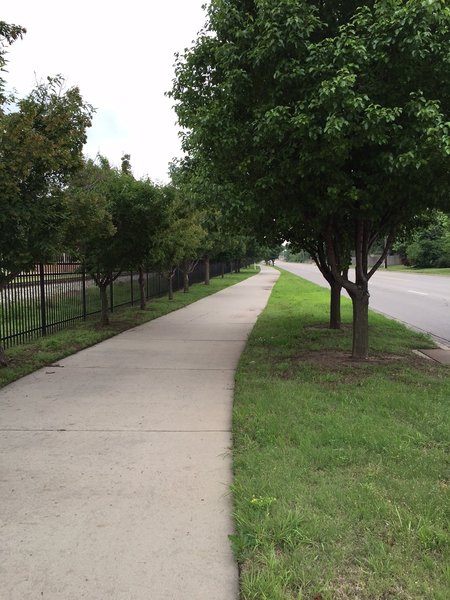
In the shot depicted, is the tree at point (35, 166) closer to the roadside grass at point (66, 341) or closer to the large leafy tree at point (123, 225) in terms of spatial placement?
the roadside grass at point (66, 341)

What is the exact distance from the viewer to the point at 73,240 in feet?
29.0

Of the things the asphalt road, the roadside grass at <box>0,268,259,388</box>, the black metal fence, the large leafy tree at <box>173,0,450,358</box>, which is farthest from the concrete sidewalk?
the asphalt road

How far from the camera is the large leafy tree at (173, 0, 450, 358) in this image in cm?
544

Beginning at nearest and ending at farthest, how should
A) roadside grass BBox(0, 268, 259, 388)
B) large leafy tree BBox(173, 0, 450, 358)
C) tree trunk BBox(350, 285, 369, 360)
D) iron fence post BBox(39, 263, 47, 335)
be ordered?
large leafy tree BBox(173, 0, 450, 358) → roadside grass BBox(0, 268, 259, 388) → tree trunk BBox(350, 285, 369, 360) → iron fence post BBox(39, 263, 47, 335)

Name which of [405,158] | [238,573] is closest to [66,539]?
[238,573]

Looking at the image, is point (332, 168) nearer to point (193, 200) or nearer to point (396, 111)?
point (396, 111)

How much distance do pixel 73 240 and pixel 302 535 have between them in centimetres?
700

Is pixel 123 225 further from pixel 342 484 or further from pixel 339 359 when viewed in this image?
pixel 342 484

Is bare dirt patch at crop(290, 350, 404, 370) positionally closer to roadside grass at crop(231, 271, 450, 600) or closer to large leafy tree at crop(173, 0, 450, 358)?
roadside grass at crop(231, 271, 450, 600)

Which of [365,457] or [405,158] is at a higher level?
[405,158]

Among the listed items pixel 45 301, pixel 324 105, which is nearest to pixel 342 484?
pixel 324 105

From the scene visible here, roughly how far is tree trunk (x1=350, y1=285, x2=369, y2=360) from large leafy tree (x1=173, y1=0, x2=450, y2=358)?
1.18 meters

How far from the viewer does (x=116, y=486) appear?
3729 mm

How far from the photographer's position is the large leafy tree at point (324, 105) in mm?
5438
